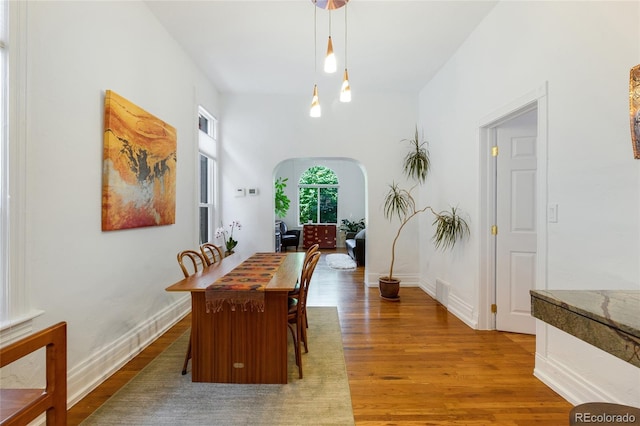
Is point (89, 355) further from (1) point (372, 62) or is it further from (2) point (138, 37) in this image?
(1) point (372, 62)

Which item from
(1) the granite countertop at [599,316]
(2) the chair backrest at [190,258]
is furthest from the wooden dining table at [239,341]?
(1) the granite countertop at [599,316]

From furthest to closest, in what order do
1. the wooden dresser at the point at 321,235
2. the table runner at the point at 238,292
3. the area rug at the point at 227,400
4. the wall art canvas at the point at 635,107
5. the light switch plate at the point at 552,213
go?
1. the wooden dresser at the point at 321,235
2. the light switch plate at the point at 552,213
3. the table runner at the point at 238,292
4. the area rug at the point at 227,400
5. the wall art canvas at the point at 635,107

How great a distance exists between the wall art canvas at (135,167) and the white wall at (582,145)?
3.24 metres

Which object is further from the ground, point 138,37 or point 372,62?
point 372,62

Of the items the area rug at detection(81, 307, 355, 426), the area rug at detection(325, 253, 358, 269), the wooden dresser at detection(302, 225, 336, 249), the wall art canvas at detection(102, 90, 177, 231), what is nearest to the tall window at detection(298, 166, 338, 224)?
the wooden dresser at detection(302, 225, 336, 249)

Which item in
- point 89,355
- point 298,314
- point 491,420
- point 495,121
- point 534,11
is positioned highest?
point 534,11

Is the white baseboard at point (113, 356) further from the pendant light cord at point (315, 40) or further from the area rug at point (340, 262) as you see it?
the area rug at point (340, 262)

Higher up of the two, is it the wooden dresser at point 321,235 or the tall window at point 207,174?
the tall window at point 207,174

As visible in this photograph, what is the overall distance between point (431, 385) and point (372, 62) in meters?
3.59

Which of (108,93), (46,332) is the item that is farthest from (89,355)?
(108,93)

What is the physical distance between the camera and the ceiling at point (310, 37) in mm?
2729

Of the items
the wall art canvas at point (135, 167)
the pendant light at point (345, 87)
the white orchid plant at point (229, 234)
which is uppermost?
the pendant light at point (345, 87)

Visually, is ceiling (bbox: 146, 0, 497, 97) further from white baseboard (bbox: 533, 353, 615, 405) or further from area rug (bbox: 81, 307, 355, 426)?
area rug (bbox: 81, 307, 355, 426)

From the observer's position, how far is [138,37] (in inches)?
103
